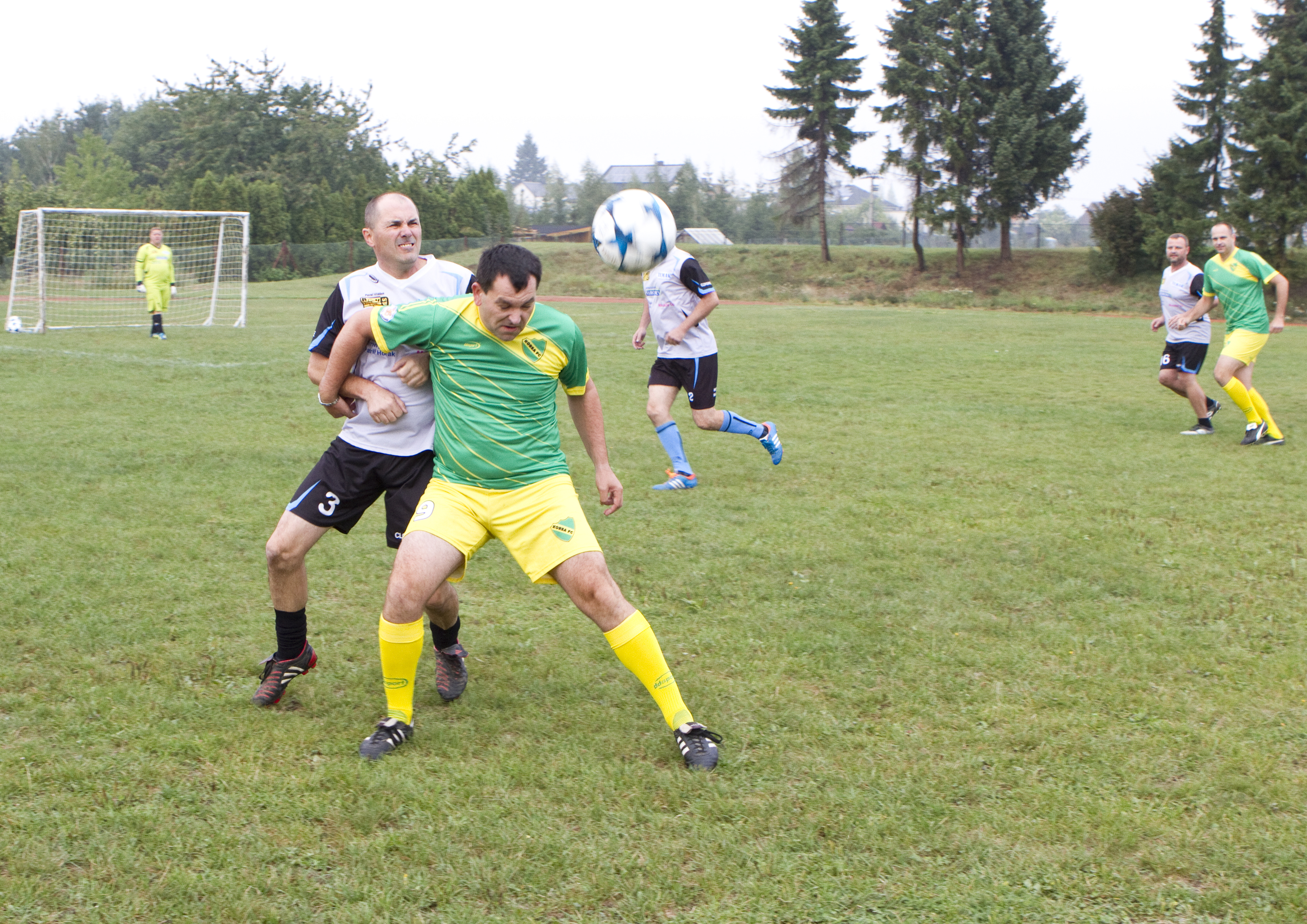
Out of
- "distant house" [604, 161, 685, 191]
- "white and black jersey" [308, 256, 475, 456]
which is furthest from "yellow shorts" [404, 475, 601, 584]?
"distant house" [604, 161, 685, 191]

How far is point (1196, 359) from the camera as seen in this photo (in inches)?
437

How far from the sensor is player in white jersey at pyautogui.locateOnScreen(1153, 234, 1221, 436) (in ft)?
36.0

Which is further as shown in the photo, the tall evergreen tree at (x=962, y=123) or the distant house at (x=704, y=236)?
the distant house at (x=704, y=236)

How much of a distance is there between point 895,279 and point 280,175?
3569 centimetres

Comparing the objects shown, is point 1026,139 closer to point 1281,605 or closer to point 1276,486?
point 1276,486

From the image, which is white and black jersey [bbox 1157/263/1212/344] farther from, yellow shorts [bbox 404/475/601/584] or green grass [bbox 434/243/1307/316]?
green grass [bbox 434/243/1307/316]

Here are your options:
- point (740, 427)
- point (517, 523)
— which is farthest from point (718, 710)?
point (740, 427)

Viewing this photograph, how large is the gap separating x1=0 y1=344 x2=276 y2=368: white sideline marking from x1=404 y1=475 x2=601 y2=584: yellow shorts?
12620 mm

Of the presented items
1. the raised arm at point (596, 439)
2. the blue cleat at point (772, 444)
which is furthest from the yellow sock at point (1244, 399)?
the raised arm at point (596, 439)

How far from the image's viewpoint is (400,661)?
4012 millimetres

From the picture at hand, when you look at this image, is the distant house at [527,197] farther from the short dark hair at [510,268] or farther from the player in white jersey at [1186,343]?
the short dark hair at [510,268]

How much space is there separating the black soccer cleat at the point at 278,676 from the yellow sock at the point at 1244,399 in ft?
31.0

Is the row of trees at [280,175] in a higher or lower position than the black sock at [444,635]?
higher

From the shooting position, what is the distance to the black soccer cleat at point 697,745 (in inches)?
153
